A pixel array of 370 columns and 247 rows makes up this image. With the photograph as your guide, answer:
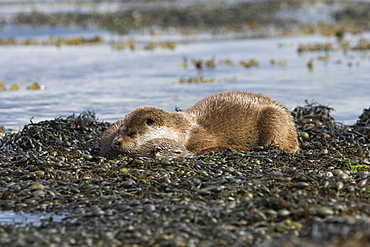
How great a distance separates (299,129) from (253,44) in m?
11.4

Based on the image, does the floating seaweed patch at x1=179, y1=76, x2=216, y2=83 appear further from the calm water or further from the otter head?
the otter head

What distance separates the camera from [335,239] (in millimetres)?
4027

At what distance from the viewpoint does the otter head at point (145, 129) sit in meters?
6.44

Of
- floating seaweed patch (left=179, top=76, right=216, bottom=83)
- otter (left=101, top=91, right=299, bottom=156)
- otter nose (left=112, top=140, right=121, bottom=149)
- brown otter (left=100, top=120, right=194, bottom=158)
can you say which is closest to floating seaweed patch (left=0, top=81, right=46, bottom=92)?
floating seaweed patch (left=179, top=76, right=216, bottom=83)

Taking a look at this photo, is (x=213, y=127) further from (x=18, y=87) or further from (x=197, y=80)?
(x=18, y=87)

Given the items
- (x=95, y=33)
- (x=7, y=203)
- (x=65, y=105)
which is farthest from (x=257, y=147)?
(x=95, y=33)

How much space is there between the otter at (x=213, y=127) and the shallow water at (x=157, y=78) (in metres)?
2.42

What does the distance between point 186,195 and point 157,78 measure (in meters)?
8.01

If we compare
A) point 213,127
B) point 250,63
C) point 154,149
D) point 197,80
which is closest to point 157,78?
point 197,80

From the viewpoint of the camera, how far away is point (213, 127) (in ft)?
23.1

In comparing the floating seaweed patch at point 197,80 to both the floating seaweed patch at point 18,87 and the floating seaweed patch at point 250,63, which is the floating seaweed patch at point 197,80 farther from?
the floating seaweed patch at point 18,87

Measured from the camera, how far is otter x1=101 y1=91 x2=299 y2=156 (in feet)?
21.5

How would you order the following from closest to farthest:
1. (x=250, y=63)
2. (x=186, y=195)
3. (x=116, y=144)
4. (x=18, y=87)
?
(x=186, y=195) < (x=116, y=144) < (x=18, y=87) < (x=250, y=63)

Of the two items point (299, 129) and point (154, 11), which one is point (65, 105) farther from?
point (154, 11)
